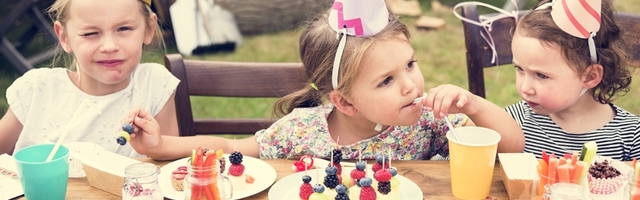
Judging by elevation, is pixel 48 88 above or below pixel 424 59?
above

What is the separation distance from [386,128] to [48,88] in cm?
118

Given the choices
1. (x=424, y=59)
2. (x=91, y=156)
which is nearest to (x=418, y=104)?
(x=91, y=156)

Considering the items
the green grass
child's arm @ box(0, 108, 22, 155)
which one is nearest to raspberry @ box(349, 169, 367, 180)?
child's arm @ box(0, 108, 22, 155)

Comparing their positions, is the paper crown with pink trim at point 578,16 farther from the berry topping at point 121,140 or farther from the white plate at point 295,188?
the berry topping at point 121,140

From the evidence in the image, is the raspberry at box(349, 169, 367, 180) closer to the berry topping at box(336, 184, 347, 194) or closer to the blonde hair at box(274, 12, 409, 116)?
the berry topping at box(336, 184, 347, 194)

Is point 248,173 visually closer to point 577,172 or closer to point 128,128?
point 128,128

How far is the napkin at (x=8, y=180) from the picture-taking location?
5.65 ft

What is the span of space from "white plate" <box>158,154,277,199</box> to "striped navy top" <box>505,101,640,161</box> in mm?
917

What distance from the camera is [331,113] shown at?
226cm

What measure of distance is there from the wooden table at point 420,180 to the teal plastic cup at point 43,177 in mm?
80

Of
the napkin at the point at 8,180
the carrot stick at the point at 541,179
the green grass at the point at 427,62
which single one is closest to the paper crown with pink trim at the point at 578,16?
the carrot stick at the point at 541,179

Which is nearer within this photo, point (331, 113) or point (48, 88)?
point (331, 113)

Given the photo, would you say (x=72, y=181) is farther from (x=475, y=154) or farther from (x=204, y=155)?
(x=475, y=154)

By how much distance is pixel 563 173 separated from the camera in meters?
1.54
